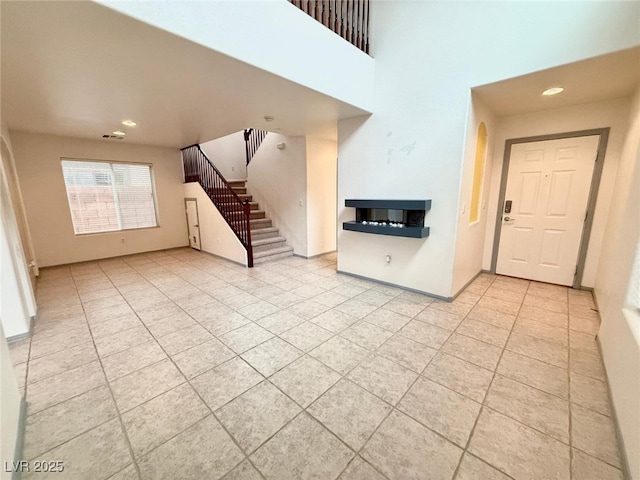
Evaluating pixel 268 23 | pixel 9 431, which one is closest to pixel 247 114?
pixel 268 23

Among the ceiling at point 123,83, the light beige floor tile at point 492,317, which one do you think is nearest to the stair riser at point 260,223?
the ceiling at point 123,83

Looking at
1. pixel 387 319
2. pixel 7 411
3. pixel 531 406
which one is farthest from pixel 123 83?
pixel 531 406

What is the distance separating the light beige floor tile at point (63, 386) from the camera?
180 centimetres

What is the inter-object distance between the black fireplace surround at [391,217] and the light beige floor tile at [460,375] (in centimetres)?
150

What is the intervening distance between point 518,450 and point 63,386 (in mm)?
3131

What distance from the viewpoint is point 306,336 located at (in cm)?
255

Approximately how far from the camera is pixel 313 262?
5.25 metres

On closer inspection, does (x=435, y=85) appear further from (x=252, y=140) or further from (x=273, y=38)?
(x=252, y=140)

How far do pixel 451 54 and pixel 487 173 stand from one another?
1855 millimetres

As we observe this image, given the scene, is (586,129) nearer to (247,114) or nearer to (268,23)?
(268,23)

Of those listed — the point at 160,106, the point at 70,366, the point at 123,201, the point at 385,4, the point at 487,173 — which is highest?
the point at 385,4

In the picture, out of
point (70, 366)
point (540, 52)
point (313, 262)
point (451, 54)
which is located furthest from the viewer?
point (313, 262)

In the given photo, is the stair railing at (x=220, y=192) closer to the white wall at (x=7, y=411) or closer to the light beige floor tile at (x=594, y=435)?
the white wall at (x=7, y=411)

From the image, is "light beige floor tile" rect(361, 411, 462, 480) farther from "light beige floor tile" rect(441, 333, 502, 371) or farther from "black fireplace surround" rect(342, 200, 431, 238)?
"black fireplace surround" rect(342, 200, 431, 238)
